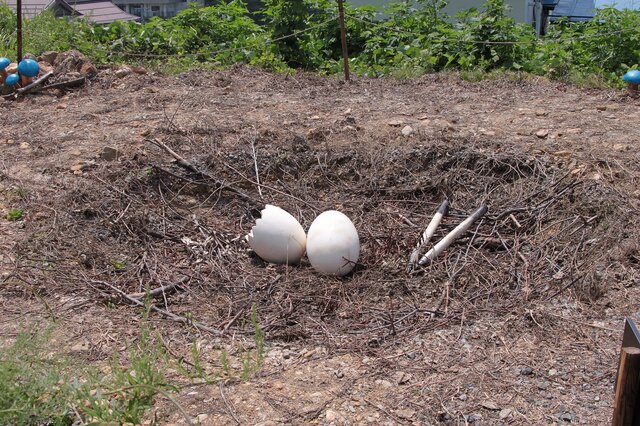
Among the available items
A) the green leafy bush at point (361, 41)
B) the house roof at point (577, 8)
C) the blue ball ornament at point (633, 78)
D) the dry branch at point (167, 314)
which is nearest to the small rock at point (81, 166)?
the dry branch at point (167, 314)

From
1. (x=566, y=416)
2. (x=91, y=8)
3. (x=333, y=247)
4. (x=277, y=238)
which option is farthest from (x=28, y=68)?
(x=91, y=8)

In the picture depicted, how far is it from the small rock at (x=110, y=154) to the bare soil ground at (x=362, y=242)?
26 mm

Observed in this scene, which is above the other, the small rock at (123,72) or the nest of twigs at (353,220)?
the small rock at (123,72)

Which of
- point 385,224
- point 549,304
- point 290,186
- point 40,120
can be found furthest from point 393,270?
point 40,120

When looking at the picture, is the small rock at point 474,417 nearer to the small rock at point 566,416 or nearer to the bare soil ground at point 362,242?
the bare soil ground at point 362,242

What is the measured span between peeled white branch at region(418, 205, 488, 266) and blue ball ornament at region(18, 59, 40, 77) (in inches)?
205

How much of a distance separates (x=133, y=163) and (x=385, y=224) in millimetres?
2007

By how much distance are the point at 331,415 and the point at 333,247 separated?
5.20 feet

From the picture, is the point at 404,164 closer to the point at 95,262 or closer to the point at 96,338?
the point at 95,262

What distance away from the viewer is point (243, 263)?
15.9 feet

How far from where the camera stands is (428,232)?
498cm

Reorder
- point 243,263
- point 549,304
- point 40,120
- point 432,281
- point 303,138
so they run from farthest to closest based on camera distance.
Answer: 1. point 40,120
2. point 303,138
3. point 243,263
4. point 432,281
5. point 549,304

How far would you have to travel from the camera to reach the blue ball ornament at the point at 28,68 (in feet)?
25.9

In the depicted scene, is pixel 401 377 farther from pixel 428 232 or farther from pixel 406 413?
pixel 428 232
